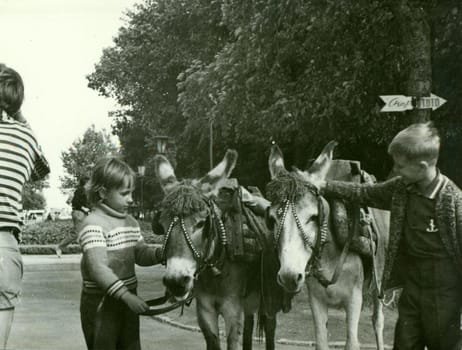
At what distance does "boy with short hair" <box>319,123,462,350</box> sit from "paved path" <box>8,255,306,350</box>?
4657 millimetres

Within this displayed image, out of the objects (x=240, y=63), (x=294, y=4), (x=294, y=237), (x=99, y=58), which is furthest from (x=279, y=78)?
(x=99, y=58)

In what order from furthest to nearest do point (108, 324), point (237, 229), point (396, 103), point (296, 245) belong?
point (396, 103)
point (237, 229)
point (296, 245)
point (108, 324)

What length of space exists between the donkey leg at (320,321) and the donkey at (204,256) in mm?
560

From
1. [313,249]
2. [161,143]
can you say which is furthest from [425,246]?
[161,143]

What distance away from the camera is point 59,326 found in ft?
36.9

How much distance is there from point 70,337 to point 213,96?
8.80 metres

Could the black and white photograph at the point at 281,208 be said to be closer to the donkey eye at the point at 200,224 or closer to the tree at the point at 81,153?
the donkey eye at the point at 200,224

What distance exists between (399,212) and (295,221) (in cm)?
72

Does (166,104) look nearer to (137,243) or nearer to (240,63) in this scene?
(240,63)

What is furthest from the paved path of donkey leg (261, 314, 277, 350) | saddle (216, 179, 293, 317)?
saddle (216, 179, 293, 317)

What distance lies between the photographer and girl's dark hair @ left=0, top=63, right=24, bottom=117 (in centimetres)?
419

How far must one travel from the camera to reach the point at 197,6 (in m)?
22.3

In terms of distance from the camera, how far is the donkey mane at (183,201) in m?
4.81

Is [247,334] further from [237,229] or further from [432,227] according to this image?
[432,227]
